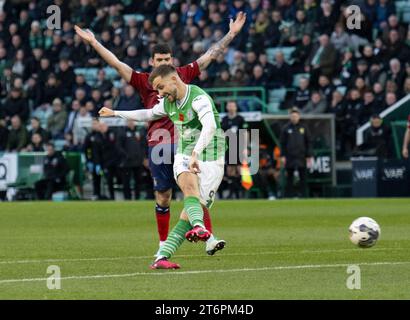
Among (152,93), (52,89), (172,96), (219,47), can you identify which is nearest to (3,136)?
(52,89)

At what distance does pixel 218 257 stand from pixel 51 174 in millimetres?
19406

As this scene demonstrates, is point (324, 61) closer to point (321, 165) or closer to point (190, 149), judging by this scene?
point (321, 165)

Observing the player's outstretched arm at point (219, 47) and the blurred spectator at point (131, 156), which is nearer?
the player's outstretched arm at point (219, 47)

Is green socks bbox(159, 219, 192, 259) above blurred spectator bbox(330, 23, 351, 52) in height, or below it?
below

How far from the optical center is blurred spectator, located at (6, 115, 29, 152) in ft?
115

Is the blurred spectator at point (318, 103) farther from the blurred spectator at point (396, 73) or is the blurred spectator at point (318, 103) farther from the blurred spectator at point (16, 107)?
the blurred spectator at point (16, 107)

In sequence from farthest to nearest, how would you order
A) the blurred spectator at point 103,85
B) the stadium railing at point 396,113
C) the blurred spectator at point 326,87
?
1. the blurred spectator at point 103,85
2. the blurred spectator at point 326,87
3. the stadium railing at point 396,113

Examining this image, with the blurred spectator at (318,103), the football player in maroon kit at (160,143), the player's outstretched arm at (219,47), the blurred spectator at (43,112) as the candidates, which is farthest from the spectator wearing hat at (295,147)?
the football player in maroon kit at (160,143)

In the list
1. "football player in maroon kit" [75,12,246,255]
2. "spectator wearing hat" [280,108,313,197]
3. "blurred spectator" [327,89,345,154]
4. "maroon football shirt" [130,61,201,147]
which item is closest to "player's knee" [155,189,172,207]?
"football player in maroon kit" [75,12,246,255]

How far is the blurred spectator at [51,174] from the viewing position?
32.9 m

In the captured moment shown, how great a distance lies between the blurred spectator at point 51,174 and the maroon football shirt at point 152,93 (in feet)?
60.0

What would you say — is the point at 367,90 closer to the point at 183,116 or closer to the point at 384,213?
the point at 384,213

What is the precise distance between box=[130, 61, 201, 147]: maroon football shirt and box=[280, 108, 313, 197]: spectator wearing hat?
50.2 ft

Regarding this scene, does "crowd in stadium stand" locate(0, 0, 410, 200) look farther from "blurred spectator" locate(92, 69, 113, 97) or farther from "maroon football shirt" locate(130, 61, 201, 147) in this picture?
"maroon football shirt" locate(130, 61, 201, 147)
